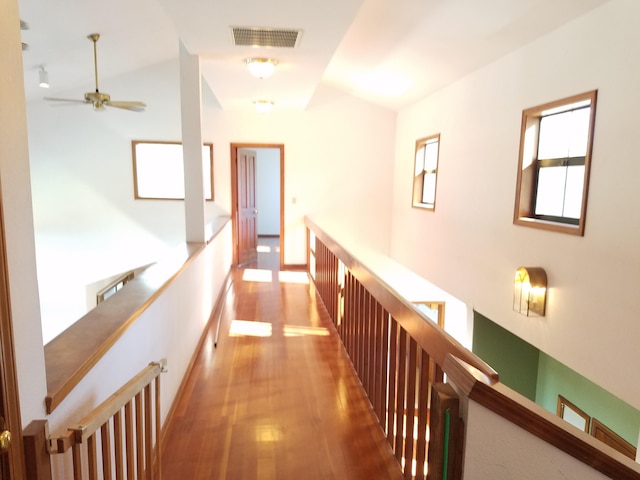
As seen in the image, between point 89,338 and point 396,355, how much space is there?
133 centimetres

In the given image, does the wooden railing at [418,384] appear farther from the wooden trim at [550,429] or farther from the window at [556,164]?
the window at [556,164]

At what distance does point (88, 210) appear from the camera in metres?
6.57

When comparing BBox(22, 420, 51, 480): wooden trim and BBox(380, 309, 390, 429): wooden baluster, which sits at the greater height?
BBox(22, 420, 51, 480): wooden trim

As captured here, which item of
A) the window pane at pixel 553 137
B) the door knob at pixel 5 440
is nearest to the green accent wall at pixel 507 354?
the window pane at pixel 553 137

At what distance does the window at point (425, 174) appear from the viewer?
5832 mm

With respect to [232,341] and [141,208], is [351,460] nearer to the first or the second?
[232,341]

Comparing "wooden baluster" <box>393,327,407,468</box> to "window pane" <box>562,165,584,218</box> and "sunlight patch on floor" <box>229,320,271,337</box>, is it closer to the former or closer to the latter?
"sunlight patch on floor" <box>229,320,271,337</box>

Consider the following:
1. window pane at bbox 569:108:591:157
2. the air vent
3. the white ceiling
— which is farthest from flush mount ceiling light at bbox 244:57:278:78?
window pane at bbox 569:108:591:157

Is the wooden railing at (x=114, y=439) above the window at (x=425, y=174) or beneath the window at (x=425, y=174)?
beneath

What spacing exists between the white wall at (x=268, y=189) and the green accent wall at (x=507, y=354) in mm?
6450

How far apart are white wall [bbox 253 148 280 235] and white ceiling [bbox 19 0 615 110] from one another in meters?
3.95

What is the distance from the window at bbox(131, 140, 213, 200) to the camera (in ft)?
21.5

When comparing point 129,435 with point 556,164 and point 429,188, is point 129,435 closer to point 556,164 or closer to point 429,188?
point 556,164

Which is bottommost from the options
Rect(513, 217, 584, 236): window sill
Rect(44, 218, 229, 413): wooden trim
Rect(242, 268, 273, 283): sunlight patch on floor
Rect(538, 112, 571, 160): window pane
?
Rect(242, 268, 273, 283): sunlight patch on floor
